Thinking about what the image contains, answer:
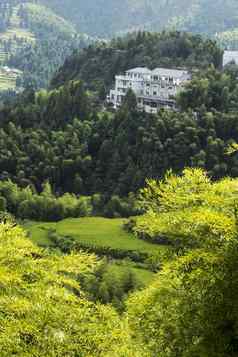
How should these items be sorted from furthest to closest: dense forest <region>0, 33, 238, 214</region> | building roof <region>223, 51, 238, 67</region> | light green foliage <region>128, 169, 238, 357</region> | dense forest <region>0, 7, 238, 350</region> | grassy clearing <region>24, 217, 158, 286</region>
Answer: building roof <region>223, 51, 238, 67</region>
dense forest <region>0, 33, 238, 214</region>
grassy clearing <region>24, 217, 158, 286</region>
dense forest <region>0, 7, 238, 350</region>
light green foliage <region>128, 169, 238, 357</region>

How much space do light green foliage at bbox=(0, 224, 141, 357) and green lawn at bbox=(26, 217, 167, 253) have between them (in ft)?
119

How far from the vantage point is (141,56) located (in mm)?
101750

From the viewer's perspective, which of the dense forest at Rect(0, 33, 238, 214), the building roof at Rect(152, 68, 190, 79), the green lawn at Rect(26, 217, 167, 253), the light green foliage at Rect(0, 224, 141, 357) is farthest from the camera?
the building roof at Rect(152, 68, 190, 79)

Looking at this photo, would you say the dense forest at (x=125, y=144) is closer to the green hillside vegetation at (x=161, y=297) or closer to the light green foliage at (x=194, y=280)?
the green hillside vegetation at (x=161, y=297)

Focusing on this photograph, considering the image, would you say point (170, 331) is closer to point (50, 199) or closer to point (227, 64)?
point (50, 199)

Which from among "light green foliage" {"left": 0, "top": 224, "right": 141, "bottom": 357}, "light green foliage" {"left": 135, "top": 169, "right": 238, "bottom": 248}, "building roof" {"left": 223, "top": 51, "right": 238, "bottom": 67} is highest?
"building roof" {"left": 223, "top": 51, "right": 238, "bottom": 67}

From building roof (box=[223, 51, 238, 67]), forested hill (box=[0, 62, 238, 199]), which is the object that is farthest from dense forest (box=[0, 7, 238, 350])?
building roof (box=[223, 51, 238, 67])

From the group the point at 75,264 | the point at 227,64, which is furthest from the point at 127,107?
the point at 75,264

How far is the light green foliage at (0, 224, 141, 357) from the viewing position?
14.4 metres

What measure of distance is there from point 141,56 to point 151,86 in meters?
15.8

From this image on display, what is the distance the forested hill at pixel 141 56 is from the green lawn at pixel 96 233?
114ft

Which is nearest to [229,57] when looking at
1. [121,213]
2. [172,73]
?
[172,73]

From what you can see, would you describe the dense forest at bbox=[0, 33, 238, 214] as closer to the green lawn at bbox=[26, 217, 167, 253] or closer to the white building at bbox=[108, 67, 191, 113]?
the white building at bbox=[108, 67, 191, 113]

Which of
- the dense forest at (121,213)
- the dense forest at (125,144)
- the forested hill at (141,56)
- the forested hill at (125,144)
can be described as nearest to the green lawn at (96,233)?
the dense forest at (121,213)
